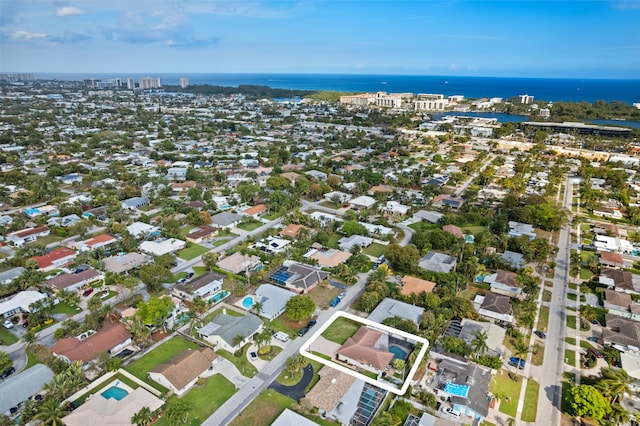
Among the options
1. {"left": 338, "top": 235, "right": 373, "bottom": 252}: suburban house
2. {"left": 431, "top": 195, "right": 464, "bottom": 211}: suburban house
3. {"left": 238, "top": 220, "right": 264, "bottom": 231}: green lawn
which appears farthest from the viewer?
{"left": 431, "top": 195, "right": 464, "bottom": 211}: suburban house

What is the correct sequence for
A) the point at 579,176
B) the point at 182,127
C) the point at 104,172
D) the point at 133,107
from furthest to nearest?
the point at 133,107 → the point at 182,127 → the point at 579,176 → the point at 104,172

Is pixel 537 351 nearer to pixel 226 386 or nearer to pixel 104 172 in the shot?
pixel 226 386

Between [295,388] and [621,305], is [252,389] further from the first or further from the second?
[621,305]

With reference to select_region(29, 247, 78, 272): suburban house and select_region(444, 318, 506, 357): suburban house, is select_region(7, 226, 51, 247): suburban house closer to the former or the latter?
select_region(29, 247, 78, 272): suburban house

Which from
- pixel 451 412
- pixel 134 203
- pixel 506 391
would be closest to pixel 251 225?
pixel 134 203

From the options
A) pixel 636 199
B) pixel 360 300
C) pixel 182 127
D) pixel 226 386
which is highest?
pixel 182 127

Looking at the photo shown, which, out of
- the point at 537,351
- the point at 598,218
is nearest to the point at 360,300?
the point at 537,351

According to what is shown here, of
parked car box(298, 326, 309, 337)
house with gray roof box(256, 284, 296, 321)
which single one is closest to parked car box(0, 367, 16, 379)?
house with gray roof box(256, 284, 296, 321)
